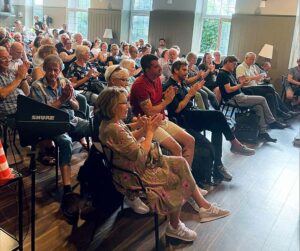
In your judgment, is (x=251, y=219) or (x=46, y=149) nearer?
(x=251, y=219)

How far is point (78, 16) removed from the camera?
1233 cm

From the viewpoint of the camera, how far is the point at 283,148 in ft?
14.8

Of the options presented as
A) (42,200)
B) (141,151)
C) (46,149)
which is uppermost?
(141,151)

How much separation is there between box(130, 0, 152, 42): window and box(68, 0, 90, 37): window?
1.98 m

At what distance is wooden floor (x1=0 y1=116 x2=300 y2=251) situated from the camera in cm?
228

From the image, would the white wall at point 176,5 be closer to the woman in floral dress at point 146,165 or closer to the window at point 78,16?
the window at point 78,16

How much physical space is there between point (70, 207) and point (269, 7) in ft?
23.3

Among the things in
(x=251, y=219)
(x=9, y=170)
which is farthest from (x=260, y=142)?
(x=9, y=170)

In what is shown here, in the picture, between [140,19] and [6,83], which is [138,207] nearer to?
[6,83]

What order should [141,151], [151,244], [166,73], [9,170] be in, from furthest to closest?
[166,73] → [151,244] → [141,151] → [9,170]

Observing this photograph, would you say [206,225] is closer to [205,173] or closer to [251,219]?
[251,219]

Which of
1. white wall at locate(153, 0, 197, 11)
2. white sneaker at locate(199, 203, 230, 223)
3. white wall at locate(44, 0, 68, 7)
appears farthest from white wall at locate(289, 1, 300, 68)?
white wall at locate(44, 0, 68, 7)

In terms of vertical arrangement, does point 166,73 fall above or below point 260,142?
above

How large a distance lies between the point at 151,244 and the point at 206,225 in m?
0.49
